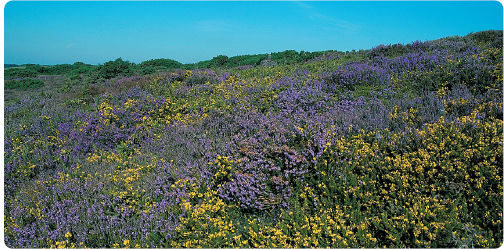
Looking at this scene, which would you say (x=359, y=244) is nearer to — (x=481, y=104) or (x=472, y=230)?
(x=472, y=230)

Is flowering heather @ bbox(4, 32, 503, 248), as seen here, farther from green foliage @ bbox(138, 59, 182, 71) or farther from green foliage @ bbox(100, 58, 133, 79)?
green foliage @ bbox(138, 59, 182, 71)

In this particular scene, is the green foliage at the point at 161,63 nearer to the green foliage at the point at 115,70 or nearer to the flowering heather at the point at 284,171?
the green foliage at the point at 115,70

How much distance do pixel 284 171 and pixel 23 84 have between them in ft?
57.7

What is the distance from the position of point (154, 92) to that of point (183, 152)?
4069mm

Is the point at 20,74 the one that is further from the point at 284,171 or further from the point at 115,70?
the point at 284,171

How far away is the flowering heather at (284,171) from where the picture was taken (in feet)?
12.0

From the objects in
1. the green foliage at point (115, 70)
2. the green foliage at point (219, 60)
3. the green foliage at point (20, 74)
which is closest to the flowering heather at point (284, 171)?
the green foliage at point (115, 70)

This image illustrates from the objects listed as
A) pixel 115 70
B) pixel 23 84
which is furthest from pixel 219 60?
pixel 23 84

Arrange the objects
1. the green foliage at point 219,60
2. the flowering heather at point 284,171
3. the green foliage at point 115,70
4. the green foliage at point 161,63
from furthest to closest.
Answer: the green foliage at point 161,63 → the green foliage at point 219,60 → the green foliage at point 115,70 → the flowering heather at point 284,171

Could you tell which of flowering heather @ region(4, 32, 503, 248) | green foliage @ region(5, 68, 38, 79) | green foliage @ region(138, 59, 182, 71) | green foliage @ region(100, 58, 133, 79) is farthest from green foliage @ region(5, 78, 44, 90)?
flowering heather @ region(4, 32, 503, 248)

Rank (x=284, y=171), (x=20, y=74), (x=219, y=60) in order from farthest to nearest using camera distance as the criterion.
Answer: (x=20, y=74)
(x=219, y=60)
(x=284, y=171)

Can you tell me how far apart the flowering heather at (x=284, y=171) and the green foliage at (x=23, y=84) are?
10.5 meters

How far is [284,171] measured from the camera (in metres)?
4.49

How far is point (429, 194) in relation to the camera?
3896 mm
